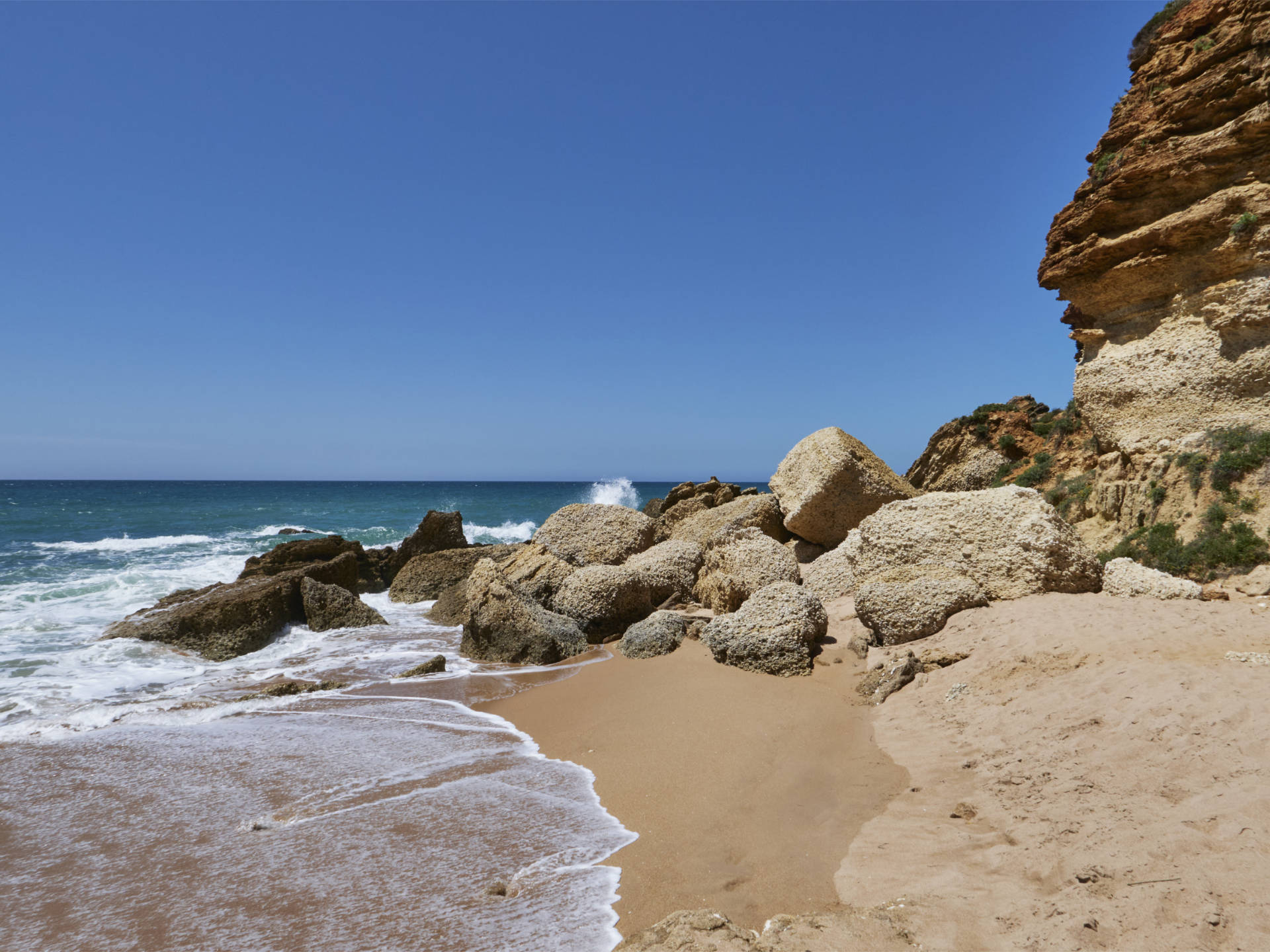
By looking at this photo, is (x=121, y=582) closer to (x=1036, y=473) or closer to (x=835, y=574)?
(x=835, y=574)

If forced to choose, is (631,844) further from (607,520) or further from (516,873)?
(607,520)

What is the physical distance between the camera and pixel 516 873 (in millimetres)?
3555

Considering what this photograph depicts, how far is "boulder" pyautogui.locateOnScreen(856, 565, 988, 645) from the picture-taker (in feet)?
22.1

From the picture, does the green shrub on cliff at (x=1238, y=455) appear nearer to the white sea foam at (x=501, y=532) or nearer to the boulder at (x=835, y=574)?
the boulder at (x=835, y=574)

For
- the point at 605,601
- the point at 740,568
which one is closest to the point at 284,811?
the point at 605,601

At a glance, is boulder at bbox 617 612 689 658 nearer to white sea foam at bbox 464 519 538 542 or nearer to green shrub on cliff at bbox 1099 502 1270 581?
green shrub on cliff at bbox 1099 502 1270 581

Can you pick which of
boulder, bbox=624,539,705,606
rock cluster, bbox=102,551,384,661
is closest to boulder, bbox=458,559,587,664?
boulder, bbox=624,539,705,606

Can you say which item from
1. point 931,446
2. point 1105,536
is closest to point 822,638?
point 1105,536

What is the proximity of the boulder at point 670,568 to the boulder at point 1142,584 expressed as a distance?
17.0ft

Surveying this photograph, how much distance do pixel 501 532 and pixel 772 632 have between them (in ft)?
104

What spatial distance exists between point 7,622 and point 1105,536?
57.4ft

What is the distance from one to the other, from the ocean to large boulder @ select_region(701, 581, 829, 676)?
213cm

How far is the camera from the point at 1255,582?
6.63 metres

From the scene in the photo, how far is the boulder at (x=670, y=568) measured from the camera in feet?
32.8
